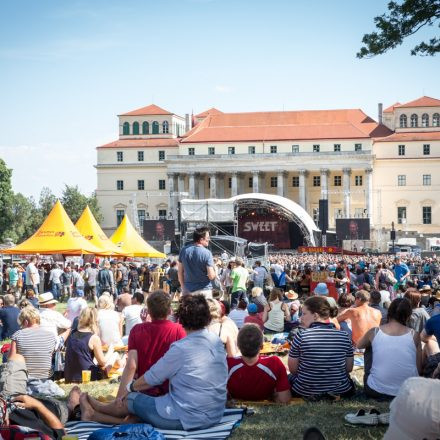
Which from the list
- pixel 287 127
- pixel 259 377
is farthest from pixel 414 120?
pixel 259 377

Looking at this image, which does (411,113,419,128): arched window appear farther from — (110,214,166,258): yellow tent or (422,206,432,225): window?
(110,214,166,258): yellow tent

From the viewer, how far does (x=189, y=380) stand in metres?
6.42

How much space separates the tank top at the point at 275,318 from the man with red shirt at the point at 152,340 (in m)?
7.96

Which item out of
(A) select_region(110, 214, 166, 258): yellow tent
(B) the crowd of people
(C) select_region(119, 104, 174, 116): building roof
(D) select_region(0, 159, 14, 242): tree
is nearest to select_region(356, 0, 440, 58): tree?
(B) the crowd of people

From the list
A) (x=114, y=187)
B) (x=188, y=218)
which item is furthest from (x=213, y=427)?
(x=114, y=187)

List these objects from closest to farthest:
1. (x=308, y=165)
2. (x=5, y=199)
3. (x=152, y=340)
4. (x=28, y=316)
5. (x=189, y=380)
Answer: (x=189, y=380)
(x=152, y=340)
(x=28, y=316)
(x=5, y=199)
(x=308, y=165)

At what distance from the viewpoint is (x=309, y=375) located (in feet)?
26.3

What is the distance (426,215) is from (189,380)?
7750 cm

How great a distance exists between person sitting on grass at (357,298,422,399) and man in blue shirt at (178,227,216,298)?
3.48m

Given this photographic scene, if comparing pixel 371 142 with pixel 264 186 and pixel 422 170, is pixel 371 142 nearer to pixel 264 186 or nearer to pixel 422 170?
pixel 422 170

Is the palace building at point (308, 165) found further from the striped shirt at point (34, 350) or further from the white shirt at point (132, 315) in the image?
the striped shirt at point (34, 350)

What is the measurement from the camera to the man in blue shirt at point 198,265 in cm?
1112

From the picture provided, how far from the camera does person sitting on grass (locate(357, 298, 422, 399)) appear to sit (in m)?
7.88

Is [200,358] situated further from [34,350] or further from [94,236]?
[94,236]
